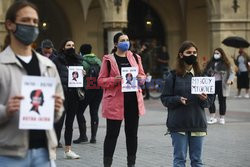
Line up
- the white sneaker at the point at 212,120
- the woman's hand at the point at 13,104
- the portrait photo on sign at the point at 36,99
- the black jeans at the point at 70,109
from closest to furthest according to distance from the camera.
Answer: the woman's hand at the point at 13,104
the portrait photo on sign at the point at 36,99
the black jeans at the point at 70,109
the white sneaker at the point at 212,120

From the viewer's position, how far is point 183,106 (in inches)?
280

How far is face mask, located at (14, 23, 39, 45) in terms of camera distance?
439 cm

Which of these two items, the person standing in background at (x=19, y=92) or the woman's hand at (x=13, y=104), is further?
the person standing in background at (x=19, y=92)

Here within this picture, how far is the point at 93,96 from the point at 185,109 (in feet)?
17.9

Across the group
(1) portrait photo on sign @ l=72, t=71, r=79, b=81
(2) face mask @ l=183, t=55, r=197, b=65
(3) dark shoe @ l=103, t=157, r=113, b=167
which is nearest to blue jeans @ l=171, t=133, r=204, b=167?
(2) face mask @ l=183, t=55, r=197, b=65

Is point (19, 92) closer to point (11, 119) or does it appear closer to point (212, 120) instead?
point (11, 119)

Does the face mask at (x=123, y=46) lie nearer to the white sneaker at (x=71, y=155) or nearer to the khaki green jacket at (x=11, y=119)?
the white sneaker at (x=71, y=155)

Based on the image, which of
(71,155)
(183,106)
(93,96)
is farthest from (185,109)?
(93,96)

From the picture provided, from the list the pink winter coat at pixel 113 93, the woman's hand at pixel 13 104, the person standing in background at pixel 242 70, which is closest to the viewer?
the woman's hand at pixel 13 104

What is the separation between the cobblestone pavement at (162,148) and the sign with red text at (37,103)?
4983 mm

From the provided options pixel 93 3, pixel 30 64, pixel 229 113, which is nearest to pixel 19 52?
pixel 30 64

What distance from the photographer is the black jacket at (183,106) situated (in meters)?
7.05

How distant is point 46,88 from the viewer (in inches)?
173

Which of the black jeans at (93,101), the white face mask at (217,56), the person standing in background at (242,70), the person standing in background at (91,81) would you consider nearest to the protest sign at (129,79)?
the person standing in background at (91,81)
